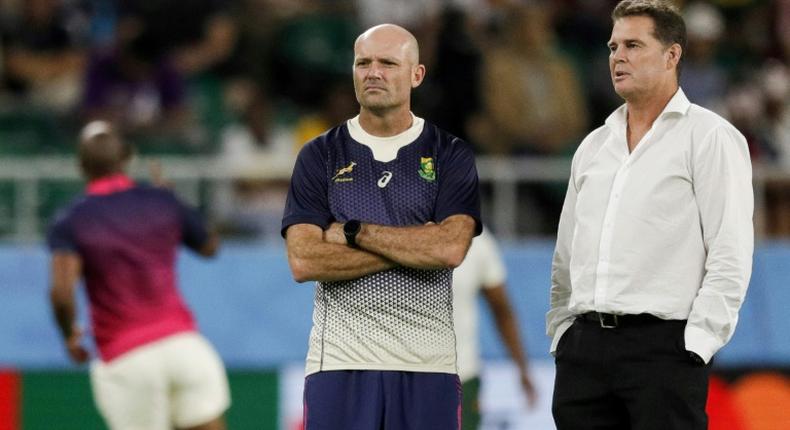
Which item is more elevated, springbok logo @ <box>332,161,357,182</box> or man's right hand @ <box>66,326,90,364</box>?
springbok logo @ <box>332,161,357,182</box>

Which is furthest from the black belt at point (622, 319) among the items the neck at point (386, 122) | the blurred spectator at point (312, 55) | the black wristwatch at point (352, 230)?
the blurred spectator at point (312, 55)

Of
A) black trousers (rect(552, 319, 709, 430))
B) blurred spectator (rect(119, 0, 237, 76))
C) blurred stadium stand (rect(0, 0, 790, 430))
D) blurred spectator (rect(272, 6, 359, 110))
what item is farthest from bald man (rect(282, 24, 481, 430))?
blurred spectator (rect(119, 0, 237, 76))

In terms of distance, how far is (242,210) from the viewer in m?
10.8

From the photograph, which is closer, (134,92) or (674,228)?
(674,228)

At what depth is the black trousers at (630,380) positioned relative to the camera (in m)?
5.23

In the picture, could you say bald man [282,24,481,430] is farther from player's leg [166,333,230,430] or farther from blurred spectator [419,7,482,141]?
blurred spectator [419,7,482,141]

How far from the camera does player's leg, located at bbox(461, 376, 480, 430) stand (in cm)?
838

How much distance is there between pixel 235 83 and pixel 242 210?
6.60ft

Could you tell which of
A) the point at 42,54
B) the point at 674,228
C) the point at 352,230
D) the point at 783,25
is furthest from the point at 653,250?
the point at 783,25

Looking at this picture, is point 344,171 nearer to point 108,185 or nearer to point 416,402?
point 416,402

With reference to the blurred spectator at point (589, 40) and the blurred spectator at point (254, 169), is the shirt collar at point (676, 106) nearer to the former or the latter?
the blurred spectator at point (254, 169)

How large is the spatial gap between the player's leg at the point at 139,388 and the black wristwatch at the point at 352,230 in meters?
3.00

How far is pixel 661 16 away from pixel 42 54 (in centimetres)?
788

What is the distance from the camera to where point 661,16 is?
17.8ft
